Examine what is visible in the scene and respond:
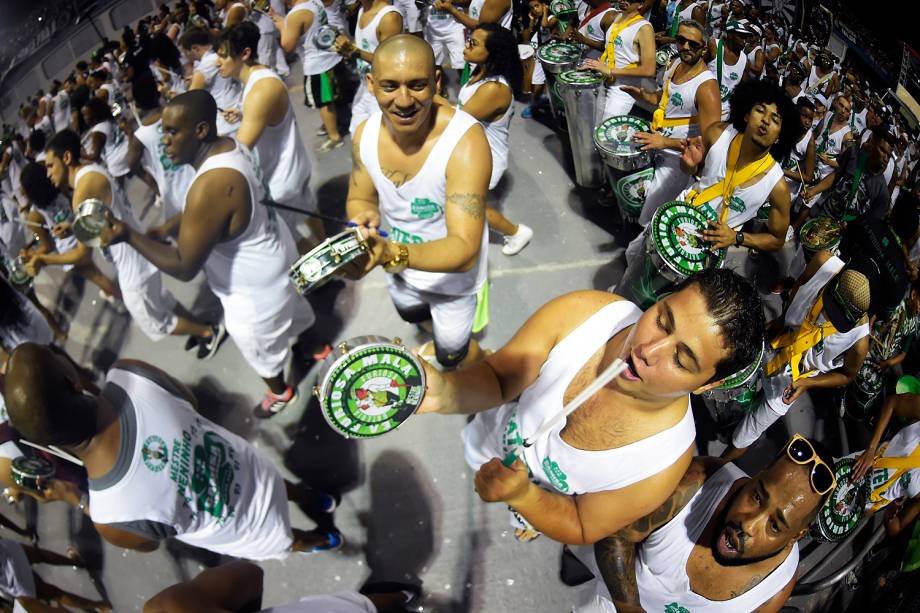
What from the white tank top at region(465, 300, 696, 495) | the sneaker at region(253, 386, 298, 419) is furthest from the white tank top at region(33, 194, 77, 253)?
the white tank top at region(465, 300, 696, 495)

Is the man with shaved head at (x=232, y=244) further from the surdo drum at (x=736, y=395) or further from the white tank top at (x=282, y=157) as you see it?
the surdo drum at (x=736, y=395)

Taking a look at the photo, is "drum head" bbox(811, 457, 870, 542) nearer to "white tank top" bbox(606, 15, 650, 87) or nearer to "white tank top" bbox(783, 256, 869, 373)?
"white tank top" bbox(783, 256, 869, 373)

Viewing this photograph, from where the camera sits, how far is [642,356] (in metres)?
1.66

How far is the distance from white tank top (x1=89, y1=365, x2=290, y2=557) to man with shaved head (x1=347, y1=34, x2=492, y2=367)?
122 cm

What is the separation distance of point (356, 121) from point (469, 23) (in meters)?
1.44

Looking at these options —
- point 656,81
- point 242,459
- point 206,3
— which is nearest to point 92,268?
point 242,459

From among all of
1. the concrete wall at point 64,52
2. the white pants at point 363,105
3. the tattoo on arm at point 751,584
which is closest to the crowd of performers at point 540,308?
the tattoo on arm at point 751,584

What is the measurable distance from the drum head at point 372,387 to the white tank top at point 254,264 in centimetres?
161

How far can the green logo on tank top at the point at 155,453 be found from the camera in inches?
91.0

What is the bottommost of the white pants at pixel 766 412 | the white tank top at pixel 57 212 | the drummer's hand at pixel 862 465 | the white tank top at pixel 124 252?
the drummer's hand at pixel 862 465

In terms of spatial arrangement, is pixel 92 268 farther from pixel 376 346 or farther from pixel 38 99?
pixel 376 346

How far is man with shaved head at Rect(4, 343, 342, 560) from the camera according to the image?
208 centimetres

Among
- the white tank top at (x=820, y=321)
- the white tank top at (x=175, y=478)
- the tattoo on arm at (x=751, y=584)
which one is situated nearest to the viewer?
the tattoo on arm at (x=751, y=584)

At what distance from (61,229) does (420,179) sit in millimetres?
2386
